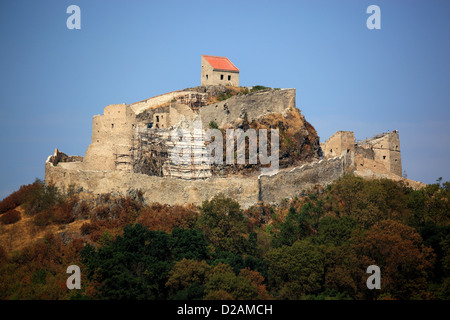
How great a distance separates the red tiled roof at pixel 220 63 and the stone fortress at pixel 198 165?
4331mm

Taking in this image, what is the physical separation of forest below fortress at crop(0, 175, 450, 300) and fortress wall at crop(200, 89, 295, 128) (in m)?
10.1

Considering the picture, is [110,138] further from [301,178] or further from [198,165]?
[301,178]

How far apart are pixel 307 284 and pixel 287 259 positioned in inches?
94.2

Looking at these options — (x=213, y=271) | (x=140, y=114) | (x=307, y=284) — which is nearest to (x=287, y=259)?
(x=307, y=284)

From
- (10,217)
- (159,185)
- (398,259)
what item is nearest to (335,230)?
(398,259)

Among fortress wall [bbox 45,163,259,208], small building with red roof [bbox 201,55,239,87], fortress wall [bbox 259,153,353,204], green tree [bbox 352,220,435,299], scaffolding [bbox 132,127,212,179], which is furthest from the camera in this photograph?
small building with red roof [bbox 201,55,239,87]

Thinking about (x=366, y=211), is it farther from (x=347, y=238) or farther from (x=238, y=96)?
(x=238, y=96)

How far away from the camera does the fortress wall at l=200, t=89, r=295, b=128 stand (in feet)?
213

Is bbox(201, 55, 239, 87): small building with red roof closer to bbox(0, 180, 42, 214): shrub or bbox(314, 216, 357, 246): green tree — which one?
bbox(0, 180, 42, 214): shrub

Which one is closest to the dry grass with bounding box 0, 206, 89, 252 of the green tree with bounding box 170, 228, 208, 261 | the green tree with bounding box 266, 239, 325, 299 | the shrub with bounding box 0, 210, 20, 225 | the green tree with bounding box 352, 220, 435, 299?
the shrub with bounding box 0, 210, 20, 225

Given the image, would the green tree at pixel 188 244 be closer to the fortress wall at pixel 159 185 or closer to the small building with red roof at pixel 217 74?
the fortress wall at pixel 159 185

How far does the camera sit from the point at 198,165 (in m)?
61.0

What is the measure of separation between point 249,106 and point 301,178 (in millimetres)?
9609

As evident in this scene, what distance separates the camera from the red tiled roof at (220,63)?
7500 centimetres
